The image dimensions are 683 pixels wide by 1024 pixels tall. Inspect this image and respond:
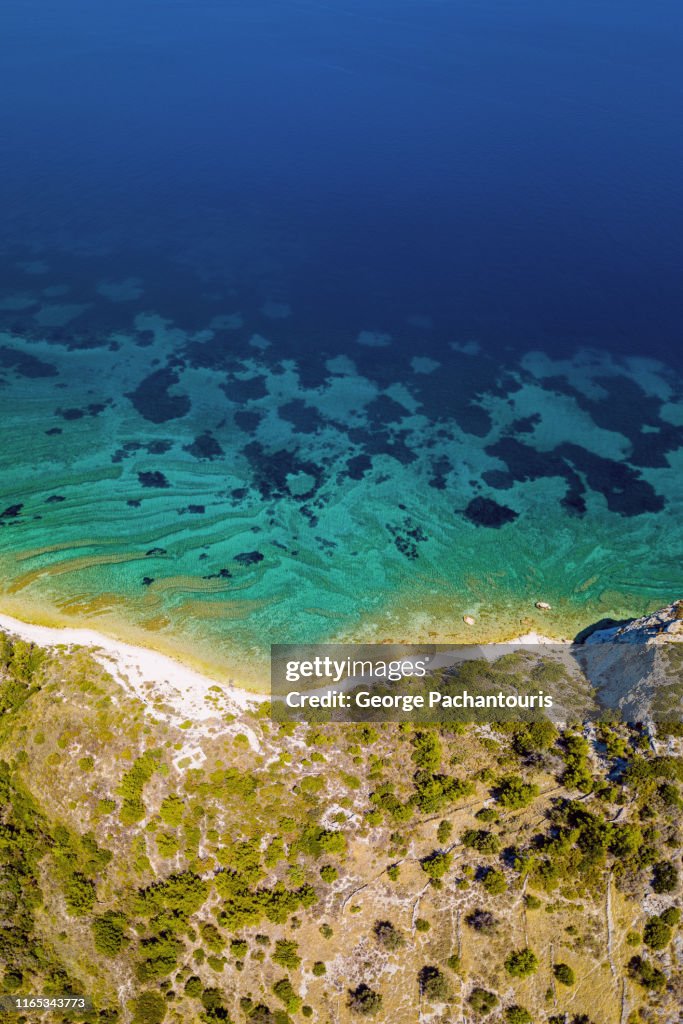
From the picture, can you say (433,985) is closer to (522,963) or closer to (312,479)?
(522,963)

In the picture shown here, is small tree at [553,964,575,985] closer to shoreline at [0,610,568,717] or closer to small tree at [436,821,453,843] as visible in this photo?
small tree at [436,821,453,843]

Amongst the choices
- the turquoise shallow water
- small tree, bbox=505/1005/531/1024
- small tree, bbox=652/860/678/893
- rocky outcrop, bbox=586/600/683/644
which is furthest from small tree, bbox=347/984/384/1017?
rocky outcrop, bbox=586/600/683/644

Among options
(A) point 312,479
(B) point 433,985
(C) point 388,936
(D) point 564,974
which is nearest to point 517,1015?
(D) point 564,974

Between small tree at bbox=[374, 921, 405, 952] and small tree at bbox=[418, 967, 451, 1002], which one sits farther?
small tree at bbox=[374, 921, 405, 952]

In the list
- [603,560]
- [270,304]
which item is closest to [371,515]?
[603,560]

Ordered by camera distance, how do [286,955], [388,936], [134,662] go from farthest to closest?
[134,662], [388,936], [286,955]

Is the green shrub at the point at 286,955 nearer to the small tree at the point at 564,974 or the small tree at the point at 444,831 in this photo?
the small tree at the point at 444,831
